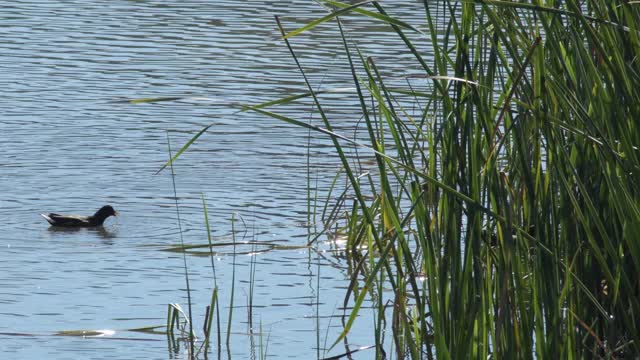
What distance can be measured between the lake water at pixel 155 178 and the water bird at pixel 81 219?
0.22ft

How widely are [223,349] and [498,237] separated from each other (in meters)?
2.42

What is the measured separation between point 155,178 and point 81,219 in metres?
1.49

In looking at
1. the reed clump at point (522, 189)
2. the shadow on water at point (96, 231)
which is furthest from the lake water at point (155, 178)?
the reed clump at point (522, 189)

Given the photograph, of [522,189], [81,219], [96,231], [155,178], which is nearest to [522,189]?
[522,189]

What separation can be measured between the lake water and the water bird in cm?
7

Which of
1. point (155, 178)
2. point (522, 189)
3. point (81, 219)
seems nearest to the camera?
point (522, 189)

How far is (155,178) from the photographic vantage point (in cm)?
1064

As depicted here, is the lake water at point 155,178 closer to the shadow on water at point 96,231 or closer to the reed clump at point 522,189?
the shadow on water at point 96,231

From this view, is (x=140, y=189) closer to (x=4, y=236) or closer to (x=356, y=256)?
(x=4, y=236)

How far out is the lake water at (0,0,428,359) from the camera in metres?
7.09

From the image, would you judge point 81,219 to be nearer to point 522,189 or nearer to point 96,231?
point 96,231

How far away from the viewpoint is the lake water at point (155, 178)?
23.3ft

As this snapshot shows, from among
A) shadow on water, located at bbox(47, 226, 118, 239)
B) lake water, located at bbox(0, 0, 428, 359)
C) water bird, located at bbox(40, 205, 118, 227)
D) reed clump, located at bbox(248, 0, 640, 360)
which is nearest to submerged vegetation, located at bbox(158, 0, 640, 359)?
reed clump, located at bbox(248, 0, 640, 360)

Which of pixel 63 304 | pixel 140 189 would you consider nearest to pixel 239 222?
pixel 140 189
